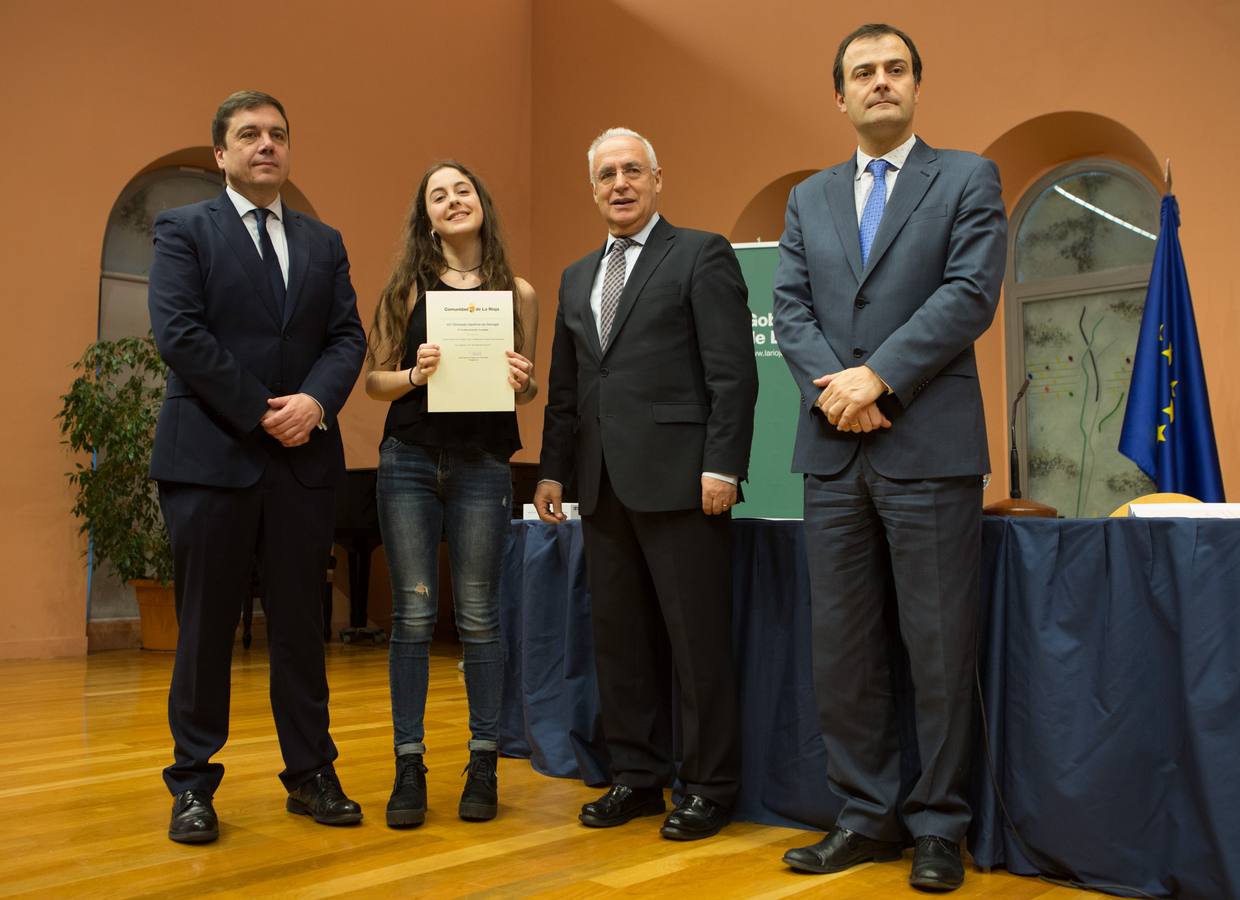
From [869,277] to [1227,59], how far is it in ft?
13.6

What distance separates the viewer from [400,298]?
2.71 metres

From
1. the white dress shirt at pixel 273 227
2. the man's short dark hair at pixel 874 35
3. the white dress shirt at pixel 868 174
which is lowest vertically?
the white dress shirt at pixel 273 227

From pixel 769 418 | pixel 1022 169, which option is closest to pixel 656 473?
pixel 769 418

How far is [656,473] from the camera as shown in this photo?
2512 millimetres

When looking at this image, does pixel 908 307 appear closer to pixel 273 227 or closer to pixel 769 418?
pixel 273 227

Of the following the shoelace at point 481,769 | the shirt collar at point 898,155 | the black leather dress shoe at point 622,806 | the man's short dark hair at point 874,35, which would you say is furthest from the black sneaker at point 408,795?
the man's short dark hair at point 874,35

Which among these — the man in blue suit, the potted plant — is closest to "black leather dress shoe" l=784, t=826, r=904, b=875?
the man in blue suit

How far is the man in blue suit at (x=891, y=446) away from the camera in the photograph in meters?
2.21

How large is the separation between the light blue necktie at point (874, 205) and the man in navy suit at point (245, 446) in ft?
3.84

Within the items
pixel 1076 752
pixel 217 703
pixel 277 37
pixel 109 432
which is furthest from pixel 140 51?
pixel 1076 752

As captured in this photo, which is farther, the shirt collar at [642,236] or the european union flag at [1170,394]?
the european union flag at [1170,394]

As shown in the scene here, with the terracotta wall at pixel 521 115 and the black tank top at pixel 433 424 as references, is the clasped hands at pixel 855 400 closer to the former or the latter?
the black tank top at pixel 433 424

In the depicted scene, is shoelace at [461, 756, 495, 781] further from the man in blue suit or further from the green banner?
the green banner

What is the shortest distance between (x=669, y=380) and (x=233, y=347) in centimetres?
95
